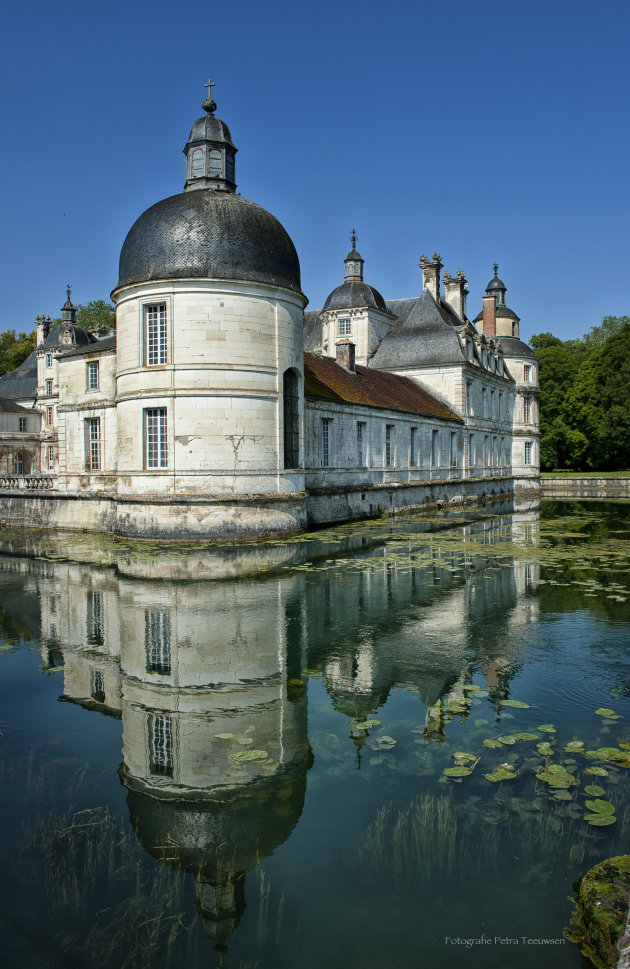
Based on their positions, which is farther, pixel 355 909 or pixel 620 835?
pixel 620 835

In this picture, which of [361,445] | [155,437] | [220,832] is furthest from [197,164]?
[220,832]

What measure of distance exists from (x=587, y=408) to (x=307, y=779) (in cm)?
5601

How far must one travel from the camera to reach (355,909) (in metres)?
3.58

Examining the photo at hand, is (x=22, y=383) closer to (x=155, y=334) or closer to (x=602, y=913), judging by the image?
(x=155, y=334)

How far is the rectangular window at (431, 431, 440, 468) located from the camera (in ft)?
107

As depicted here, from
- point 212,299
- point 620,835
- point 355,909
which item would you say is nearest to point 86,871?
point 355,909

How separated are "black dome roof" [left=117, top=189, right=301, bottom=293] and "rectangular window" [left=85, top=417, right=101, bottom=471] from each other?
15.6ft

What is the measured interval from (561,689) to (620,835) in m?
2.55

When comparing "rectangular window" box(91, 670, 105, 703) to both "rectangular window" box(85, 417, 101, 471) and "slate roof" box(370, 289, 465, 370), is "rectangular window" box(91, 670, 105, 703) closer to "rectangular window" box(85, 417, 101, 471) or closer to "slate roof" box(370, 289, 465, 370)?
"rectangular window" box(85, 417, 101, 471)

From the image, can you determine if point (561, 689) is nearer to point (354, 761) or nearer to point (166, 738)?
point (354, 761)

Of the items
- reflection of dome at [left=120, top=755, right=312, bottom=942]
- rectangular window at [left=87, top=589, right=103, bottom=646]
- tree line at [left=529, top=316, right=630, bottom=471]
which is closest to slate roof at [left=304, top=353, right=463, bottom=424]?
rectangular window at [left=87, top=589, right=103, bottom=646]

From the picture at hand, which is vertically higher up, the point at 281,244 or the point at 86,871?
the point at 281,244

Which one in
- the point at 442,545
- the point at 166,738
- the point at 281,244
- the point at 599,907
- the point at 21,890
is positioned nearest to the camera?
the point at 599,907

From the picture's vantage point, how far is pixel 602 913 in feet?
10.3
